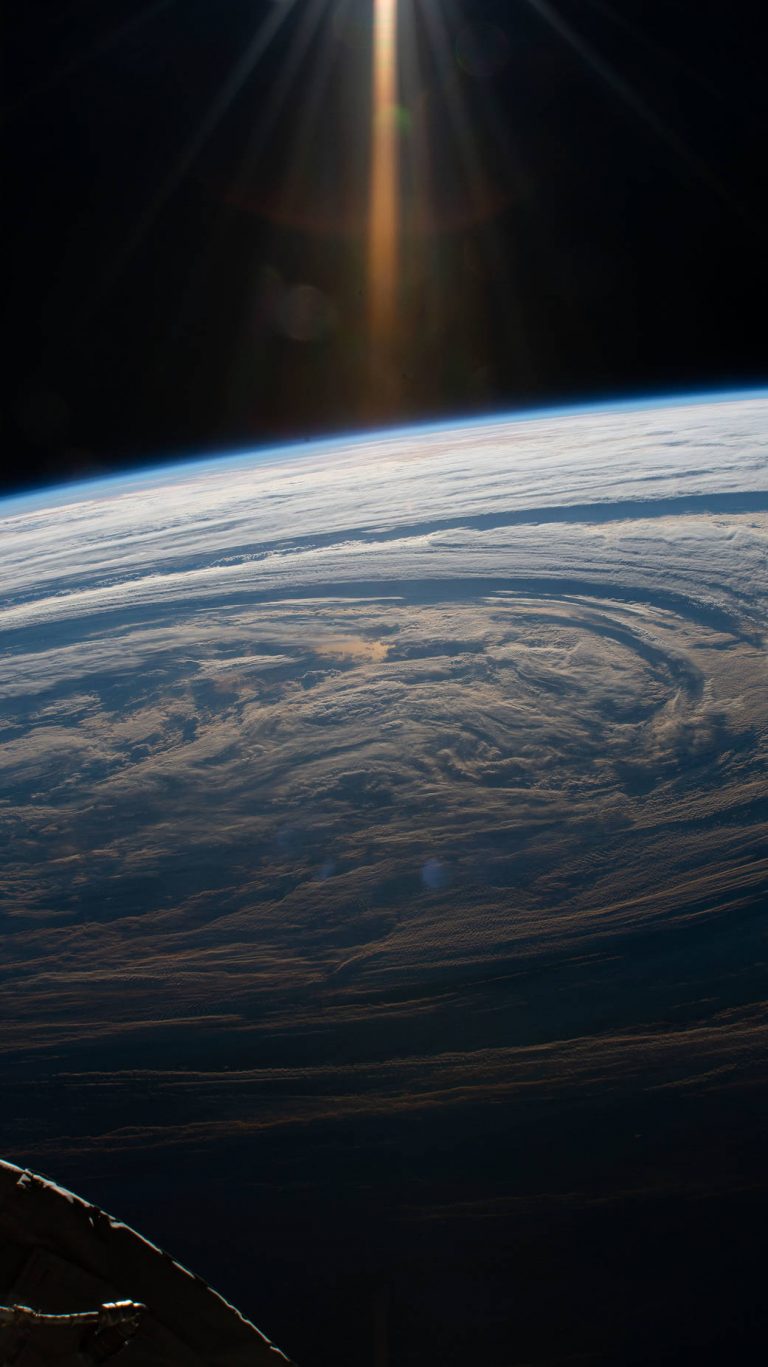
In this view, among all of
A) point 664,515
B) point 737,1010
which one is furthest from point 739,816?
point 664,515

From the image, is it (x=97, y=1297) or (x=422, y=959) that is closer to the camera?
(x=97, y=1297)

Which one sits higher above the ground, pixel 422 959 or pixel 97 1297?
pixel 97 1297

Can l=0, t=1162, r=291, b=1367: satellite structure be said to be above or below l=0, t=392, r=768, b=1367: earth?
Answer: above

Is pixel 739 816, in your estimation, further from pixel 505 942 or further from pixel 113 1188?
pixel 113 1188

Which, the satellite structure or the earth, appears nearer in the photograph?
the satellite structure

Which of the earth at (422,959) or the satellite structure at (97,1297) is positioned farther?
the earth at (422,959)
